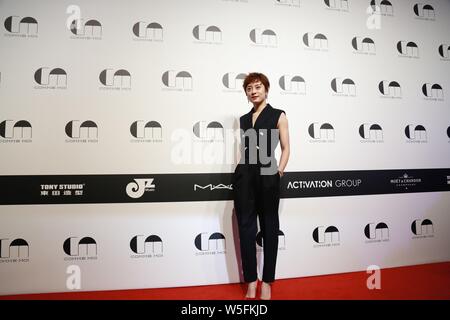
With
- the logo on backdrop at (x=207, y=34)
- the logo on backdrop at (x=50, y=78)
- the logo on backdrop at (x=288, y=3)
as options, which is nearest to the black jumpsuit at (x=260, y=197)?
the logo on backdrop at (x=207, y=34)

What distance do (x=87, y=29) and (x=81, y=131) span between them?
920 millimetres

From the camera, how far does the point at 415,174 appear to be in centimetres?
258

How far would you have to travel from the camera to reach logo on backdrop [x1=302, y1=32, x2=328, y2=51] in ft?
7.99

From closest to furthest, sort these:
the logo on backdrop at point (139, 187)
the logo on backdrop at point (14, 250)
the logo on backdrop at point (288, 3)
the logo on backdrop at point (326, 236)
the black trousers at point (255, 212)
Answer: the black trousers at point (255, 212) < the logo on backdrop at point (14, 250) < the logo on backdrop at point (139, 187) < the logo on backdrop at point (326, 236) < the logo on backdrop at point (288, 3)

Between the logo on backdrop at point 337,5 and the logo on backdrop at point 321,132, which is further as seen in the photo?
the logo on backdrop at point 337,5

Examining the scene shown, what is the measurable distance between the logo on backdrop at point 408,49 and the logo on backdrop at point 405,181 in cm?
133

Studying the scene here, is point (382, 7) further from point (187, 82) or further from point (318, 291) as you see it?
point (318, 291)

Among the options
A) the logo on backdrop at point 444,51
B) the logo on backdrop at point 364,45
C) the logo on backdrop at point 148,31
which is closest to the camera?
the logo on backdrop at point 148,31

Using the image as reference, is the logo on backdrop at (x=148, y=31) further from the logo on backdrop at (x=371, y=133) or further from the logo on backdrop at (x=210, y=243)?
the logo on backdrop at (x=371, y=133)

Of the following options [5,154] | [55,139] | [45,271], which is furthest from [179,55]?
[45,271]

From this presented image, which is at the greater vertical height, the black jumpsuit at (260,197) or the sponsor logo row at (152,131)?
the sponsor logo row at (152,131)

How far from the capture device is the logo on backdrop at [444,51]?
9.10ft
